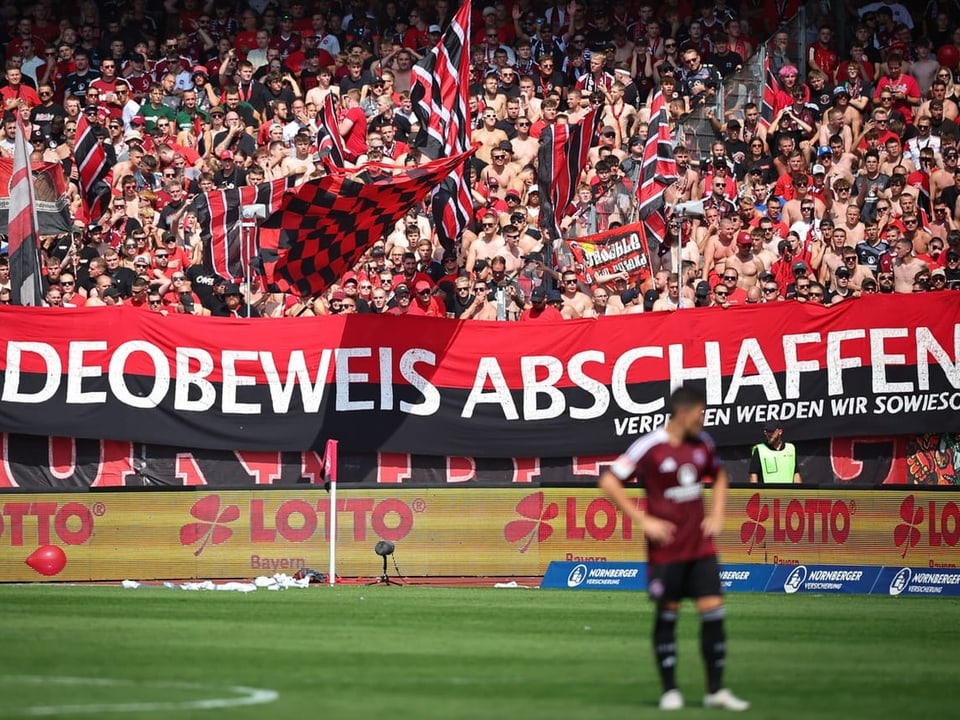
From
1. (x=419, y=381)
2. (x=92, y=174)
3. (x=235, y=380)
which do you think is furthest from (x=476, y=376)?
(x=92, y=174)

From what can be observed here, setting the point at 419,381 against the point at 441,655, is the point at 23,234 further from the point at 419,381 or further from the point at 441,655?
the point at 441,655

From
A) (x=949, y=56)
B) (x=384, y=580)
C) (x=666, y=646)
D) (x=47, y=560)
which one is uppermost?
(x=949, y=56)

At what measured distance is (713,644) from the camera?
10.7 metres

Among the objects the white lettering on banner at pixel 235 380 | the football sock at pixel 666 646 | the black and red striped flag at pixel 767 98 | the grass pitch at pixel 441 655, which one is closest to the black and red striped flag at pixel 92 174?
the white lettering on banner at pixel 235 380

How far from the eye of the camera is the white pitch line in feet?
32.9

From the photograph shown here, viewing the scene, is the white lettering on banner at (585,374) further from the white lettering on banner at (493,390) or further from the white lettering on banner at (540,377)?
the white lettering on banner at (493,390)

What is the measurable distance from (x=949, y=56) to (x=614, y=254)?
9000 millimetres

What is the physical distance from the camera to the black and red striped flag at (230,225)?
24266 mm

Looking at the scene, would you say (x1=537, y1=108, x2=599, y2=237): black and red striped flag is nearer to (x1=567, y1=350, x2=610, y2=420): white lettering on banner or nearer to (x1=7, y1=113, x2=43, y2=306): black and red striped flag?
(x1=567, y1=350, x2=610, y2=420): white lettering on banner

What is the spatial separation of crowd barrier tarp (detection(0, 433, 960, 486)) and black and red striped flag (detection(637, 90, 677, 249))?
362cm

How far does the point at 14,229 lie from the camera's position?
23.7 m

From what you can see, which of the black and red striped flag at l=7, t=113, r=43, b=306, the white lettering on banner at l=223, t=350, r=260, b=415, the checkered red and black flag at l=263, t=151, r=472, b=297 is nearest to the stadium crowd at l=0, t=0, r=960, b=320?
the black and red striped flag at l=7, t=113, r=43, b=306

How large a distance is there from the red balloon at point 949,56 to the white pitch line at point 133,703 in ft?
71.2

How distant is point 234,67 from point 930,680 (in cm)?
2091
